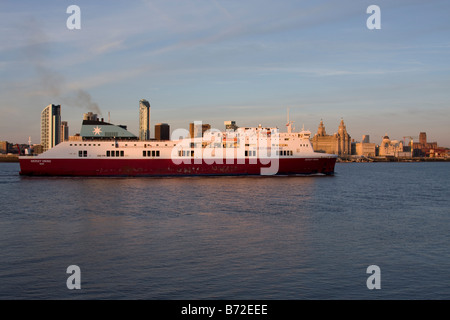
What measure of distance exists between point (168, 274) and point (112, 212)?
16728 millimetres

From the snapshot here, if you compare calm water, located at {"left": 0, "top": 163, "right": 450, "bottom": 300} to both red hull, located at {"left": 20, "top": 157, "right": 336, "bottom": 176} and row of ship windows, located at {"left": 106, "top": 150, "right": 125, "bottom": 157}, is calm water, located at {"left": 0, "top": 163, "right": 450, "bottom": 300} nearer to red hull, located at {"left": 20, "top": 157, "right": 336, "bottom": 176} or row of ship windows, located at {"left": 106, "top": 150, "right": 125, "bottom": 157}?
red hull, located at {"left": 20, "top": 157, "right": 336, "bottom": 176}

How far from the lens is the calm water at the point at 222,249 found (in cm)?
1425

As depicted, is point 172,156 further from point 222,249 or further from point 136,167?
point 222,249

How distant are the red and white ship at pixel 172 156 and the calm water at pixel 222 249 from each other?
31664 millimetres

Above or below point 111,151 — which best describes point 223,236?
below

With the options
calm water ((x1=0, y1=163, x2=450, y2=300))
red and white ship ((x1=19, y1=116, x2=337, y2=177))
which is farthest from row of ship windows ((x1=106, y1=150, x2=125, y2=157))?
calm water ((x1=0, y1=163, x2=450, y2=300))

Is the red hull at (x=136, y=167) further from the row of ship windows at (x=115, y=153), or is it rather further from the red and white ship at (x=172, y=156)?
the row of ship windows at (x=115, y=153)

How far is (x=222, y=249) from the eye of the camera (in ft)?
64.1

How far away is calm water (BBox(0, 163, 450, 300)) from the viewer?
14250mm

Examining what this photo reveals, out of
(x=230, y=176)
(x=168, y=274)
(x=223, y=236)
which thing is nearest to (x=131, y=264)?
(x=168, y=274)

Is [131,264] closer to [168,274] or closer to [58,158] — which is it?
[168,274]

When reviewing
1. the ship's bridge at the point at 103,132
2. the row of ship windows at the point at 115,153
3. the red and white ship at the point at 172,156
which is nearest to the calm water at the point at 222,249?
the red and white ship at the point at 172,156
